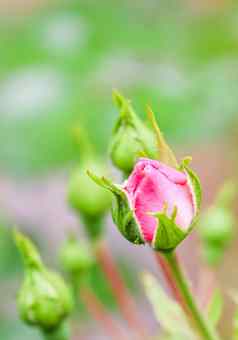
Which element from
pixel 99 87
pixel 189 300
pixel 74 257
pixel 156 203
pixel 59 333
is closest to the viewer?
pixel 156 203

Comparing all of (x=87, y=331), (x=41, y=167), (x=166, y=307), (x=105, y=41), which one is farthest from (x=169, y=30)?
(x=166, y=307)

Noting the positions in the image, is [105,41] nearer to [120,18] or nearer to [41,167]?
[120,18]

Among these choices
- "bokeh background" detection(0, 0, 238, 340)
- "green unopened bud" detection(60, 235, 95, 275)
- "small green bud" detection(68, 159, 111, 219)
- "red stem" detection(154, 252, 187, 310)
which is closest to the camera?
"red stem" detection(154, 252, 187, 310)

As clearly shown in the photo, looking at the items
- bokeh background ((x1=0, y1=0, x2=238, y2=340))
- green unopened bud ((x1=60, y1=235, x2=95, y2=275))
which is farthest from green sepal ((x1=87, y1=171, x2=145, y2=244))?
bokeh background ((x1=0, y1=0, x2=238, y2=340))

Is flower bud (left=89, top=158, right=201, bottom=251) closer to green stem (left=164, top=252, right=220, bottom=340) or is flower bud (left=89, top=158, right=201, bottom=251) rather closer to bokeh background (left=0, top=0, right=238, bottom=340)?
green stem (left=164, top=252, right=220, bottom=340)

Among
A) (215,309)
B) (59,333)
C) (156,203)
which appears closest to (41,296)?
(59,333)

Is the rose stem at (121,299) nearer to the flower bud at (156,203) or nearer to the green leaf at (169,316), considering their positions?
the green leaf at (169,316)

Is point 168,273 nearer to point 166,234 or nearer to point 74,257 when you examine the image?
point 166,234
